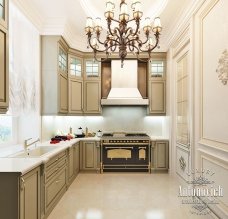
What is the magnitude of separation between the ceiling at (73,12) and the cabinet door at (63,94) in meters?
0.84

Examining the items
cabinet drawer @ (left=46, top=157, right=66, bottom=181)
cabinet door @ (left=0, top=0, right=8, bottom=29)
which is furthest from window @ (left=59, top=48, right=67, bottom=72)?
cabinet door @ (left=0, top=0, right=8, bottom=29)

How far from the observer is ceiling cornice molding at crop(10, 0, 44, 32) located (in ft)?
11.0

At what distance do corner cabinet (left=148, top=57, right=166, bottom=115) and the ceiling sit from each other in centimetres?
103

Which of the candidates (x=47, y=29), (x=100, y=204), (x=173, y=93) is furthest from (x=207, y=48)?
(x=47, y=29)

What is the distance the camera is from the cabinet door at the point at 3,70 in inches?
83.0

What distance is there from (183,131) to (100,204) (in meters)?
1.95

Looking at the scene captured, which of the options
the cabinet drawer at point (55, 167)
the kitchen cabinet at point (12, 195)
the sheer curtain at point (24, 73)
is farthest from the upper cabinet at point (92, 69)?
the kitchen cabinet at point (12, 195)

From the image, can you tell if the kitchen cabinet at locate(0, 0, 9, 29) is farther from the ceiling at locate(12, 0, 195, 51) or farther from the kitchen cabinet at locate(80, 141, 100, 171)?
the kitchen cabinet at locate(80, 141, 100, 171)

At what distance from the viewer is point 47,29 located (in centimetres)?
433

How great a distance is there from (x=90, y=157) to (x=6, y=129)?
7.07 ft

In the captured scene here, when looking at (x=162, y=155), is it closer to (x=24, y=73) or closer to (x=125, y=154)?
(x=125, y=154)

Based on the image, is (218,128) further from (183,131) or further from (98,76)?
(98,76)

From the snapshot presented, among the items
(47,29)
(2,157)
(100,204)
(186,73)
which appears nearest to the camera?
(2,157)

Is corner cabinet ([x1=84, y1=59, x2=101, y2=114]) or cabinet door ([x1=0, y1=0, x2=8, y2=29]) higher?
cabinet door ([x1=0, y1=0, x2=8, y2=29])
